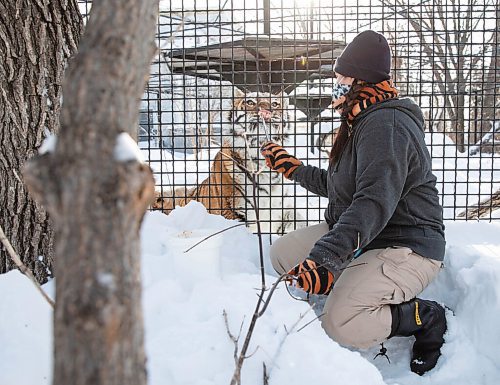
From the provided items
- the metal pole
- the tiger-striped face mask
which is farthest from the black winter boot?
the metal pole

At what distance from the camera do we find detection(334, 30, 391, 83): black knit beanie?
289cm

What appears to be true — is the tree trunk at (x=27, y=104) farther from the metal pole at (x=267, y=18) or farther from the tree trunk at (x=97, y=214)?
the metal pole at (x=267, y=18)

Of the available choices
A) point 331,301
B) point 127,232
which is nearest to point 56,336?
point 127,232

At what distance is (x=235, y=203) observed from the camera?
5.03 metres

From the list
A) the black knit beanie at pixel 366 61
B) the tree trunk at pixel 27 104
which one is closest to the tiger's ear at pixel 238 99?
the black knit beanie at pixel 366 61

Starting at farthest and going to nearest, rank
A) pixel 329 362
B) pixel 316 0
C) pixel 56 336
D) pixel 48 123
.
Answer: pixel 316 0
pixel 48 123
pixel 329 362
pixel 56 336

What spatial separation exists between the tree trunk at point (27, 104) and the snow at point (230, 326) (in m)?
0.22

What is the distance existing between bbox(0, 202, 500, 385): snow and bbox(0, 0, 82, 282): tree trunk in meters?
0.22

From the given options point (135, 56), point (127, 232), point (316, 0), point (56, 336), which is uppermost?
point (316, 0)

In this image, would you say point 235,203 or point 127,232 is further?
point 235,203

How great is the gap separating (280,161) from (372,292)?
3.43 ft

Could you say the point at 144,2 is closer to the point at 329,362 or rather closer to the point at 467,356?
the point at 329,362

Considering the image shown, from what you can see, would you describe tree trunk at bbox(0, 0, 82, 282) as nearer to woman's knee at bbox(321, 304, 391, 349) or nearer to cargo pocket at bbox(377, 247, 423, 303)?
woman's knee at bbox(321, 304, 391, 349)

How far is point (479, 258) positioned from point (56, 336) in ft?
9.23
